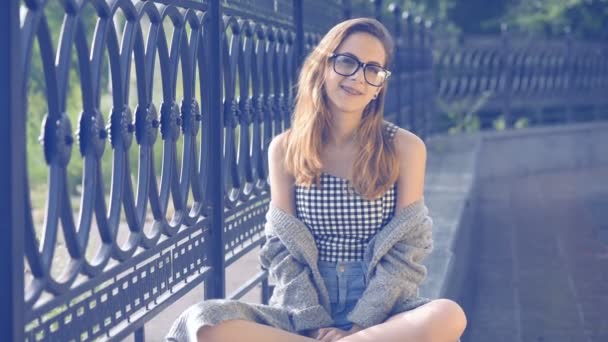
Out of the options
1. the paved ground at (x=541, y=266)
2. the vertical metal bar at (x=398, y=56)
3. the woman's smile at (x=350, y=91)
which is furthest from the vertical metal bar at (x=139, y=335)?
the vertical metal bar at (x=398, y=56)

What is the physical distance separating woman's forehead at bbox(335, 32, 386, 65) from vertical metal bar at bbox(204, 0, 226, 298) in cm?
58

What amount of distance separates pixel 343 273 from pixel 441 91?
1239 centimetres

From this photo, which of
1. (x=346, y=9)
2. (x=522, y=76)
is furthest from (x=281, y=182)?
(x=522, y=76)

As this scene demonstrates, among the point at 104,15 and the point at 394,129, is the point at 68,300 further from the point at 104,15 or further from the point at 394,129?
the point at 394,129

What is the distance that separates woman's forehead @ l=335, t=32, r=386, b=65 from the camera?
143 inches

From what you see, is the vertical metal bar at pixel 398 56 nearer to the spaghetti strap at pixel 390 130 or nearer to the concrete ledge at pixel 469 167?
the concrete ledge at pixel 469 167

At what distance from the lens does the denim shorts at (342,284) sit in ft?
11.9

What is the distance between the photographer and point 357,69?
3.62 m

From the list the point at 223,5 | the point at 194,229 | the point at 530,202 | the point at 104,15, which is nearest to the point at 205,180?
the point at 194,229

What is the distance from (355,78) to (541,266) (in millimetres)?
4528

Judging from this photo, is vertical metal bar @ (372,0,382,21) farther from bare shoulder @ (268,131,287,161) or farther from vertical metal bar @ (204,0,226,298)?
bare shoulder @ (268,131,287,161)

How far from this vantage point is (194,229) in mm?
3889

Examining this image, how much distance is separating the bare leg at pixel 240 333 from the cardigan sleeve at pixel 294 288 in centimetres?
17

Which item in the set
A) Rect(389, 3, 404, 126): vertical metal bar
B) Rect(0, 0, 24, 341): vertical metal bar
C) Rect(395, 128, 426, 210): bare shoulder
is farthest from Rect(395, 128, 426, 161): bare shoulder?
Rect(389, 3, 404, 126): vertical metal bar
